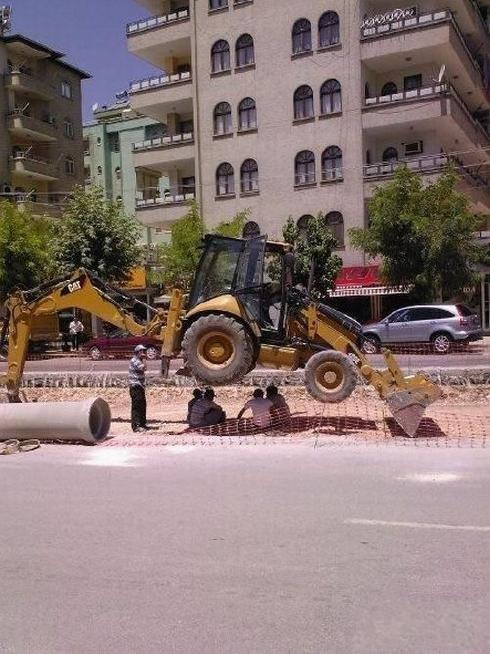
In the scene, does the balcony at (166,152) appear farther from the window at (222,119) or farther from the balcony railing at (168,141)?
the window at (222,119)

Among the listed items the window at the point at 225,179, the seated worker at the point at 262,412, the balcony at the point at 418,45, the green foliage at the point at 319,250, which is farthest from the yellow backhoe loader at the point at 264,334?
the window at the point at 225,179

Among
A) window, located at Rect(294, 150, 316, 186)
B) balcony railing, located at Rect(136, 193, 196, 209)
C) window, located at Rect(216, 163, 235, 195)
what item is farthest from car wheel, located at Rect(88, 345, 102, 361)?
window, located at Rect(294, 150, 316, 186)

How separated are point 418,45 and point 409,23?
1.20 m

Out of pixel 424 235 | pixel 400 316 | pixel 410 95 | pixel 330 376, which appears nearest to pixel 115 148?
pixel 410 95

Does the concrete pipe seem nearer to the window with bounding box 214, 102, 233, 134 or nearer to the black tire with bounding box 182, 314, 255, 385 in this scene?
the black tire with bounding box 182, 314, 255, 385

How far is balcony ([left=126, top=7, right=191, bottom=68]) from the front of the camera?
4116 centimetres

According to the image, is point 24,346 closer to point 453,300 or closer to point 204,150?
point 453,300

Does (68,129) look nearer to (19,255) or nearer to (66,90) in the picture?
(66,90)

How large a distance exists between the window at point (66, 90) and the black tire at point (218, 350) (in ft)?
154

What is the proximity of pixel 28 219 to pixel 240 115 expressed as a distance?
12392mm

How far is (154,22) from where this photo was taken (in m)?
42.0

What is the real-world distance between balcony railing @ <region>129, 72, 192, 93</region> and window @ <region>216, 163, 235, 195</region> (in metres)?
5.57

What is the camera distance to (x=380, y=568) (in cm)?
564

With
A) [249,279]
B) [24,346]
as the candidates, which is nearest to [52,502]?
[249,279]
